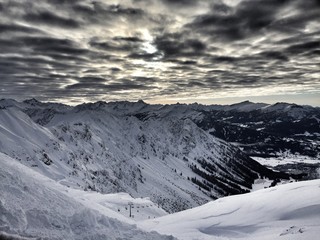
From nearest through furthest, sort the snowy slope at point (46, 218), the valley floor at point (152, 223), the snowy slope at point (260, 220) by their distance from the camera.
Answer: the snowy slope at point (46, 218)
the valley floor at point (152, 223)
the snowy slope at point (260, 220)

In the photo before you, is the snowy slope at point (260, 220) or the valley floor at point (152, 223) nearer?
the valley floor at point (152, 223)

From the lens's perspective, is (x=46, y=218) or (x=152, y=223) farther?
(x=152, y=223)

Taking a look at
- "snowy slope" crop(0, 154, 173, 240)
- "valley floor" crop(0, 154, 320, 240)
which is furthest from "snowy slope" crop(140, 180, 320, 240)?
"snowy slope" crop(0, 154, 173, 240)

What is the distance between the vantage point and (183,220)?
33500mm

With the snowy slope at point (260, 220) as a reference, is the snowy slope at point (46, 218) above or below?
above

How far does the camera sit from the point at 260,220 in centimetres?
2914

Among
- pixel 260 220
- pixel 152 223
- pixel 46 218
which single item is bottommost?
pixel 152 223

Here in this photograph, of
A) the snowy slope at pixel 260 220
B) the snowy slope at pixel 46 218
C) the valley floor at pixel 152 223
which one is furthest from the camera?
the snowy slope at pixel 260 220

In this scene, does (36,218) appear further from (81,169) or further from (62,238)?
(81,169)

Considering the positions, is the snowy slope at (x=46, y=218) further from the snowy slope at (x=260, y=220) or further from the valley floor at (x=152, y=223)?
the snowy slope at (x=260, y=220)

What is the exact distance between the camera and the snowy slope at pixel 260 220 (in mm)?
25281

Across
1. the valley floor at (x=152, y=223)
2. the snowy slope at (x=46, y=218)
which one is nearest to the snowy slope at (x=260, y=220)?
the valley floor at (x=152, y=223)

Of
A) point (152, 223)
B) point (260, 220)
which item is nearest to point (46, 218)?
point (152, 223)

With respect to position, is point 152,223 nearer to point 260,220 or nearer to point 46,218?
point 260,220
